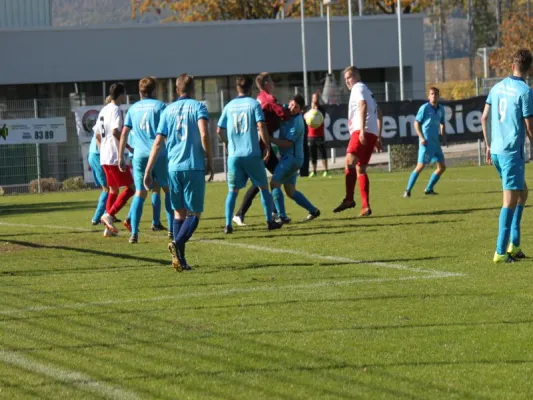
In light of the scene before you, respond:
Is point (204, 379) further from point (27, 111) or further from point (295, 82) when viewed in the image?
point (295, 82)

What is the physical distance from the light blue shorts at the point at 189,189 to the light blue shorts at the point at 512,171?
9.41ft

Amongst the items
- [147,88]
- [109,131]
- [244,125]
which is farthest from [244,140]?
[109,131]

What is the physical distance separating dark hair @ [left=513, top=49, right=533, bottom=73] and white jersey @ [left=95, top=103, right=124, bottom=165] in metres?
6.24

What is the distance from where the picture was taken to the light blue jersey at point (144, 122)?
14.7m

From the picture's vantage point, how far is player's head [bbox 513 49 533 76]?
37.1 ft

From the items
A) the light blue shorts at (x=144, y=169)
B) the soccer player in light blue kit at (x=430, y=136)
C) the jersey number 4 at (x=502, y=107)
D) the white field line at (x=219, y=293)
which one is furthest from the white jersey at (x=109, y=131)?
the soccer player in light blue kit at (x=430, y=136)

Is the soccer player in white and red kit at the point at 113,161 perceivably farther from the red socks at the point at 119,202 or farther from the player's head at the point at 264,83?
the player's head at the point at 264,83

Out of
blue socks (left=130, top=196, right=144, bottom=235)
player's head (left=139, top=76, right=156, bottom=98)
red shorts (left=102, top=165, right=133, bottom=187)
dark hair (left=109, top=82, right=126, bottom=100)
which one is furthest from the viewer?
red shorts (left=102, top=165, right=133, bottom=187)

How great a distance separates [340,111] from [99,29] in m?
19.6

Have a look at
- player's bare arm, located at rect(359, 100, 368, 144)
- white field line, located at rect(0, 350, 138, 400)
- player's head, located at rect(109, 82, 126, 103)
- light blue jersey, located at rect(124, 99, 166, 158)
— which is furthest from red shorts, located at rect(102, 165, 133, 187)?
white field line, located at rect(0, 350, 138, 400)

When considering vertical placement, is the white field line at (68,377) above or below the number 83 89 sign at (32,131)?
below

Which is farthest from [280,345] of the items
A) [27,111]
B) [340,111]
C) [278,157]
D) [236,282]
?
[27,111]

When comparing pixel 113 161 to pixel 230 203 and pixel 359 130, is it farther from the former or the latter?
pixel 359 130

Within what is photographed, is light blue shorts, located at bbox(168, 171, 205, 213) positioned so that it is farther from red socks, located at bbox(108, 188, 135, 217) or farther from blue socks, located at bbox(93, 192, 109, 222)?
blue socks, located at bbox(93, 192, 109, 222)
